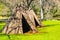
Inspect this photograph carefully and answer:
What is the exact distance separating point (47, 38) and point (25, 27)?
483 cm

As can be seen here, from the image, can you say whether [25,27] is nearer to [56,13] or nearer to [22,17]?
[22,17]

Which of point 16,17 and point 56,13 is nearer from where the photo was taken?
point 16,17

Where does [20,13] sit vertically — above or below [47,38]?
above

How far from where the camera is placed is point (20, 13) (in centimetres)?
1964

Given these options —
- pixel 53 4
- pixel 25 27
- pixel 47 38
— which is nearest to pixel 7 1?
pixel 53 4

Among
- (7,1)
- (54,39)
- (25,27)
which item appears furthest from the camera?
(7,1)

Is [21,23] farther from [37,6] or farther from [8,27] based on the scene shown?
[37,6]

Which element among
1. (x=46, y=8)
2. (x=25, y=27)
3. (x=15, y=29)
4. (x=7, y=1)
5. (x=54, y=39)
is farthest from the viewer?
(x=46, y=8)

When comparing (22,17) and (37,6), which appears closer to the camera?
(22,17)

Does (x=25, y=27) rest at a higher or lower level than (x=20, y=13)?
lower

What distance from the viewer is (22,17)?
64.7ft

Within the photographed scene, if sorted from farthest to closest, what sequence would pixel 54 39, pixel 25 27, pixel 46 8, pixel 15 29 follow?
pixel 46 8 < pixel 25 27 < pixel 15 29 < pixel 54 39

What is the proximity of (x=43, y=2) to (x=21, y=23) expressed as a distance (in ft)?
81.4

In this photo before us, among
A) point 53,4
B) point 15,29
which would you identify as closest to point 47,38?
point 15,29
